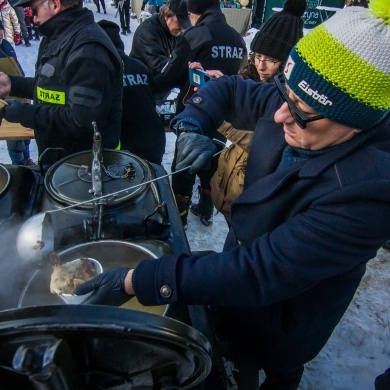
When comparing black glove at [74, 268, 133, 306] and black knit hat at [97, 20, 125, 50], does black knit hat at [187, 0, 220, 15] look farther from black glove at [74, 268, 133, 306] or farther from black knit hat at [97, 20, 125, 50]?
black glove at [74, 268, 133, 306]

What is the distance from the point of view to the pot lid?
1.50 metres

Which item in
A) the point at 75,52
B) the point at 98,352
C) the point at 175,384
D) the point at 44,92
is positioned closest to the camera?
the point at 98,352

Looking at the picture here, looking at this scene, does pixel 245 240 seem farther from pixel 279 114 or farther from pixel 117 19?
pixel 117 19

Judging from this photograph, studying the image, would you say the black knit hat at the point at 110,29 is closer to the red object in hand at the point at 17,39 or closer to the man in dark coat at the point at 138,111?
the man in dark coat at the point at 138,111

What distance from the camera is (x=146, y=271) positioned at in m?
1.08

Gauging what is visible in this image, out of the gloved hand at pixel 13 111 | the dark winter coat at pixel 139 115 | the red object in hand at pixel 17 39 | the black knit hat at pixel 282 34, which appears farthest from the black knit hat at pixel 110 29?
the red object in hand at pixel 17 39

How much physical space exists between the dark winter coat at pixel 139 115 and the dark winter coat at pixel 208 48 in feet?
0.89

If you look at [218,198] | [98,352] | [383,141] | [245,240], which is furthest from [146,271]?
[218,198]

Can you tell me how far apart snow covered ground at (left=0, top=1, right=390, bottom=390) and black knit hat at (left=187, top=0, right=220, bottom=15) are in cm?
193

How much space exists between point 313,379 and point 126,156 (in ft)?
5.72

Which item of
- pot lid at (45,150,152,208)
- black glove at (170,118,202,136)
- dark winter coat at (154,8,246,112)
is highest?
black glove at (170,118,202,136)

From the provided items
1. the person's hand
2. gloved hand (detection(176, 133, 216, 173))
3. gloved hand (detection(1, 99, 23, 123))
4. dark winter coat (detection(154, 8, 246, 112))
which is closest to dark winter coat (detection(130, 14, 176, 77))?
dark winter coat (detection(154, 8, 246, 112))

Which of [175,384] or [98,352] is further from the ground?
[98,352]

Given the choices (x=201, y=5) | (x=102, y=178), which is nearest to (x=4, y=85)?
(x=102, y=178)
